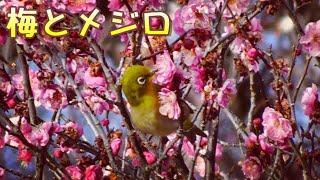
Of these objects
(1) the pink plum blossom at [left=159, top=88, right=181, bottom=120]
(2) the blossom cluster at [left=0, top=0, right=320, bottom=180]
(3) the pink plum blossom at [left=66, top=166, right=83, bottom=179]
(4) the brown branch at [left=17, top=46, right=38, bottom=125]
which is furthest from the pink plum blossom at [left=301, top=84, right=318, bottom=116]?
(4) the brown branch at [left=17, top=46, right=38, bottom=125]

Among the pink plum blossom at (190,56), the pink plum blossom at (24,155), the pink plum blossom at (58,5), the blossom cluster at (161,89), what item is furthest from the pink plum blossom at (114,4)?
the pink plum blossom at (24,155)

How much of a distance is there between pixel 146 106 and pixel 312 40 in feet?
1.50

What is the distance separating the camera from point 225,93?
4.28 feet

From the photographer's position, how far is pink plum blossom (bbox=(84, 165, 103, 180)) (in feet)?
4.45

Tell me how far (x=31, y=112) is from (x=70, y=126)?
0.13m

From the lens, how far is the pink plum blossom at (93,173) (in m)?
1.36

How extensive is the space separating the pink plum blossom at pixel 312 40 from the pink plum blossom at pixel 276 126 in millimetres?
181

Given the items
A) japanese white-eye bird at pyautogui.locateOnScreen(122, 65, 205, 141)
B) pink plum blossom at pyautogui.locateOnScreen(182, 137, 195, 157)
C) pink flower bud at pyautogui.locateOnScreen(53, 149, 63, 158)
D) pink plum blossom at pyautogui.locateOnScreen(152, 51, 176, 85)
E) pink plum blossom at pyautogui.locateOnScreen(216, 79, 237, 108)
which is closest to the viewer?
pink plum blossom at pyautogui.locateOnScreen(152, 51, 176, 85)

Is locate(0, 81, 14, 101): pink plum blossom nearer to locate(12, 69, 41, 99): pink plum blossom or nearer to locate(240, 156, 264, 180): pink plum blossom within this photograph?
locate(12, 69, 41, 99): pink plum blossom

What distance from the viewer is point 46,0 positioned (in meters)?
1.48

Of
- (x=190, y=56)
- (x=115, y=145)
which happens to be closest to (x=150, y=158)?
(x=115, y=145)

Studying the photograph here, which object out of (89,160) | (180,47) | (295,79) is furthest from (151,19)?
(295,79)

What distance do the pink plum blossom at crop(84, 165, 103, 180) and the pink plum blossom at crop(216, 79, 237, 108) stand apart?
34cm

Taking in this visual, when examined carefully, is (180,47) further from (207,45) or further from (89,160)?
(89,160)
